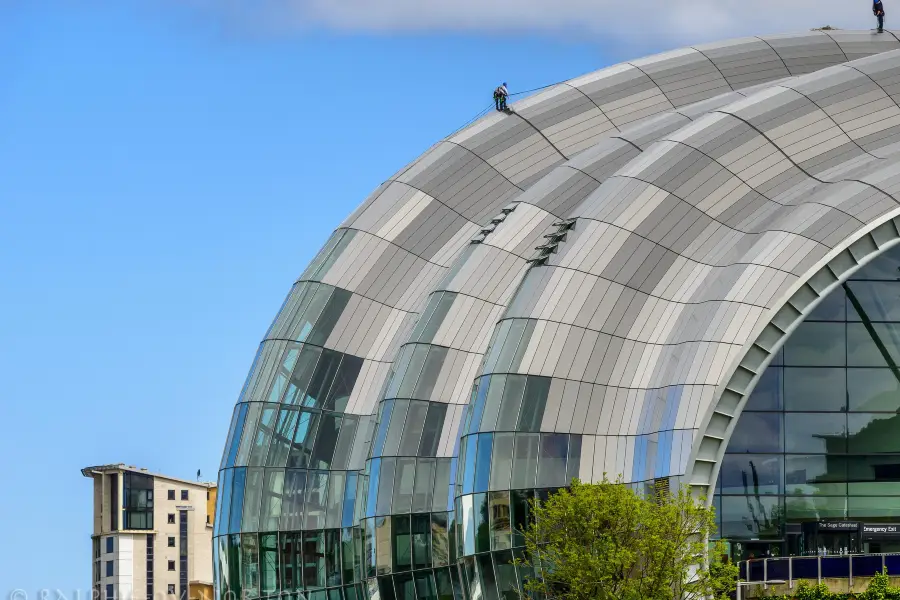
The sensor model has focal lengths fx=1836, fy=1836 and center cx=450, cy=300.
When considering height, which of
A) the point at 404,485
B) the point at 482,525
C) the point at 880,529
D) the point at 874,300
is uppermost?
the point at 874,300

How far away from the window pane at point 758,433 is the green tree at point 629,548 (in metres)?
7.48

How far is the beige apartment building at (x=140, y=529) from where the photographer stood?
145750 millimetres

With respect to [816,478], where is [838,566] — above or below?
below

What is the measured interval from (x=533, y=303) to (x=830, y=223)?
8919mm

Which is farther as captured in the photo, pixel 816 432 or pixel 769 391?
pixel 816 432

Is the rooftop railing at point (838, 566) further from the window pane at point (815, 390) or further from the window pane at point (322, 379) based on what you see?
the window pane at point (322, 379)

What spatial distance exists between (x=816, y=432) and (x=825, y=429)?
0.95 ft

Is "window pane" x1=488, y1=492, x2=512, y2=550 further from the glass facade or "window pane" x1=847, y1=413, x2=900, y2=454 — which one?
"window pane" x1=847, y1=413, x2=900, y2=454

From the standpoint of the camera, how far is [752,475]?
5434 cm

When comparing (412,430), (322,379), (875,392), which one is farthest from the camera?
(322,379)

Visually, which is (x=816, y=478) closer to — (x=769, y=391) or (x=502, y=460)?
(x=769, y=391)

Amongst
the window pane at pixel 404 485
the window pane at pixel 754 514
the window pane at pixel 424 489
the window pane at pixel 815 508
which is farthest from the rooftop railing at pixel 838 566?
the window pane at pixel 404 485

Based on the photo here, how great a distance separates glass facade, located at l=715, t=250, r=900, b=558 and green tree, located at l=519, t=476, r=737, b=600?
740 centimetres

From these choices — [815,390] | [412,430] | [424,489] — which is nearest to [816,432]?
[815,390]
